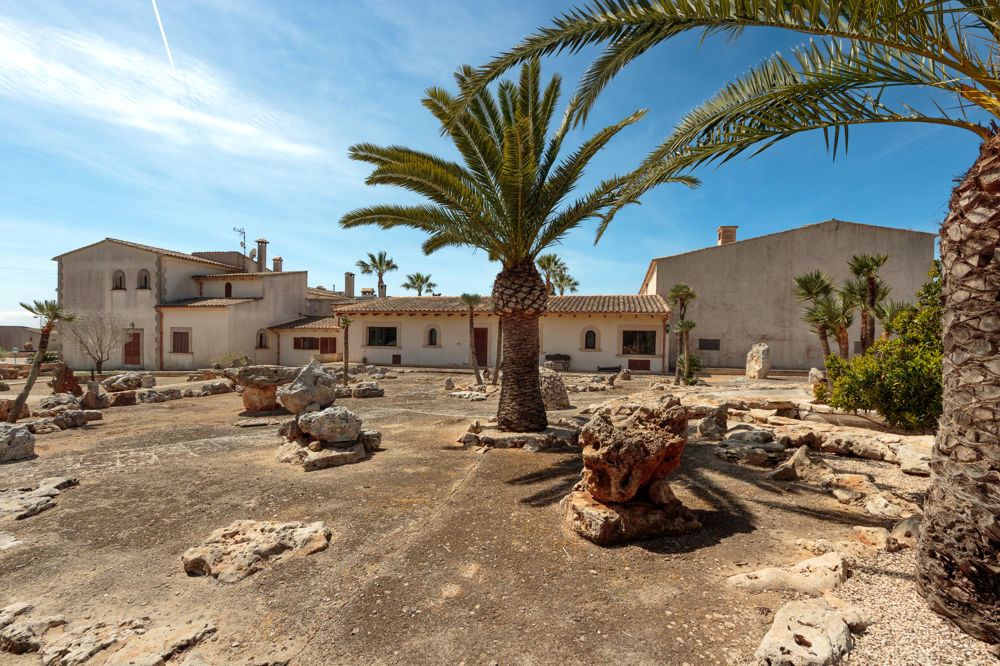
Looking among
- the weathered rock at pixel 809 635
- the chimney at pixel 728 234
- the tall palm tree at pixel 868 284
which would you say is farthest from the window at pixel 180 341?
the chimney at pixel 728 234

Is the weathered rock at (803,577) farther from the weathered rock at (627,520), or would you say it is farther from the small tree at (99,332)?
the small tree at (99,332)

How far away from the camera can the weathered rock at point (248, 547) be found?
390 cm

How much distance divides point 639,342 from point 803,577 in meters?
22.4

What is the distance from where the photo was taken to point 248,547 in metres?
4.13

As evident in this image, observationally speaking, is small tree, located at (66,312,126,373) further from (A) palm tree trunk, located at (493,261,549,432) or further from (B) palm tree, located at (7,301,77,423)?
(A) palm tree trunk, located at (493,261,549,432)

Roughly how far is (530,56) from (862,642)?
18.7 ft

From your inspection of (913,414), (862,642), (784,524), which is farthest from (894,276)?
(862,642)

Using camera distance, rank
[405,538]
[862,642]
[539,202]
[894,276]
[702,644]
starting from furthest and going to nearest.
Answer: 1. [894,276]
2. [539,202]
3. [405,538]
4. [702,644]
5. [862,642]

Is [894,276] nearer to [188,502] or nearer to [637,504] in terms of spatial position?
[637,504]

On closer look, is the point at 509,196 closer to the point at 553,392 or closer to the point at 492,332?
the point at 553,392

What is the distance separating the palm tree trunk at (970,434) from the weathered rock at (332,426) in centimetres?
707

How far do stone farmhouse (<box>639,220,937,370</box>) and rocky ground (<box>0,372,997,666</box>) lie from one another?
68.6ft

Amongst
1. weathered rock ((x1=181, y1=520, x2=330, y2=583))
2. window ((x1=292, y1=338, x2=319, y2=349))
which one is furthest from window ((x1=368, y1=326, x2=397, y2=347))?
weathered rock ((x1=181, y1=520, x2=330, y2=583))

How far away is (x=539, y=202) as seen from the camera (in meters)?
8.49
